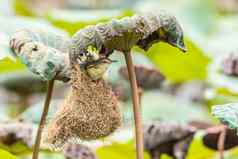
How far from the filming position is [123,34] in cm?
108

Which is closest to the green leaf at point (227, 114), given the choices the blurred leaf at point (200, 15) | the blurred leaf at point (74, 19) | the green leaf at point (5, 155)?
the green leaf at point (5, 155)

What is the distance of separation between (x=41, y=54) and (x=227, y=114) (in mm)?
270

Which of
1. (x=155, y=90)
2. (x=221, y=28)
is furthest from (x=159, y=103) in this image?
(x=221, y=28)

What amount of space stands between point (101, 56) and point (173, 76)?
5.22ft

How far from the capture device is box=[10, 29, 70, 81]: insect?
1125 mm

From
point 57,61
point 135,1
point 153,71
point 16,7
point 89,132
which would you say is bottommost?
point 89,132

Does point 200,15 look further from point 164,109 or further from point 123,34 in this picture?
point 123,34

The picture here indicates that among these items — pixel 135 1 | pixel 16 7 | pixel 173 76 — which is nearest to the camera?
pixel 173 76

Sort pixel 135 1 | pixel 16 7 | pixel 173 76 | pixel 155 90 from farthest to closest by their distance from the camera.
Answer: pixel 135 1 < pixel 16 7 < pixel 173 76 < pixel 155 90

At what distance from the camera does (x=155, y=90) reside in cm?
233

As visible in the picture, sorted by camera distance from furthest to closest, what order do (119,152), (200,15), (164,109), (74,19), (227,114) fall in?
(200,15), (74,19), (164,109), (119,152), (227,114)

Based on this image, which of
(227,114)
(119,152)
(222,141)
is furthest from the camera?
(119,152)

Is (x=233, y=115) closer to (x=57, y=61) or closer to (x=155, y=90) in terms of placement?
(x=57, y=61)

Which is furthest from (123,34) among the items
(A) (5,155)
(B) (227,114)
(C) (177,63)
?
(C) (177,63)
